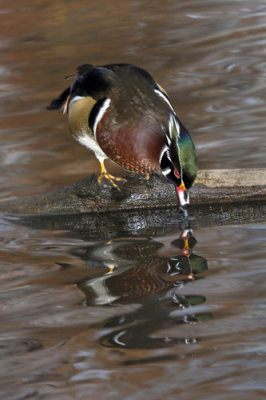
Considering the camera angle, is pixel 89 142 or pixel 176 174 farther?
pixel 89 142

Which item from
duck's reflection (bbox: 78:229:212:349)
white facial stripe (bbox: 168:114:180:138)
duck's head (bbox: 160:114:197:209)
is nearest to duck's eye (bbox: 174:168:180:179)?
duck's head (bbox: 160:114:197:209)

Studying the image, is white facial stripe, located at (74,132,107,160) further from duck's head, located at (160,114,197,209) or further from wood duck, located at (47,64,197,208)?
duck's head, located at (160,114,197,209)

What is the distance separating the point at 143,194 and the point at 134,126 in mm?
405

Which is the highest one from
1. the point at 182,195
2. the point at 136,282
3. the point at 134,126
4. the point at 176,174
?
the point at 134,126

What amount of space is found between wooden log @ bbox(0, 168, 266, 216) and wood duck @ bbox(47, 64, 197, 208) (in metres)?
0.08

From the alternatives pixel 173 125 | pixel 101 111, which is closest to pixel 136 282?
pixel 173 125

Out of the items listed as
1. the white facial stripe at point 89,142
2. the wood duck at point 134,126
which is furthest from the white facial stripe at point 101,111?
Result: the white facial stripe at point 89,142

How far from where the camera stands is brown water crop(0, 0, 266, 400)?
2453 millimetres

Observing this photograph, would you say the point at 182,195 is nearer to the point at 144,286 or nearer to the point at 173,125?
the point at 173,125

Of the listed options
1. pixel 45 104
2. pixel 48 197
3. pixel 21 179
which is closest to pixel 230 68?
pixel 45 104

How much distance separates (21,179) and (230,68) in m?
2.57

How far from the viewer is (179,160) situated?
3.41 m

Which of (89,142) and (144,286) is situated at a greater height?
(89,142)

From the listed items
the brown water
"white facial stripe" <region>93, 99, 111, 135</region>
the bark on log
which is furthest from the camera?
the bark on log
